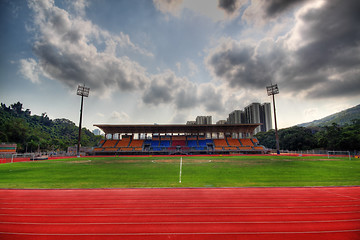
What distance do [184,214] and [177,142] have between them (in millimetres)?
56158

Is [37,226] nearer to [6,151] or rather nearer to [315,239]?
[315,239]

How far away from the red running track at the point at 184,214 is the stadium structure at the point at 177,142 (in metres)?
46.6

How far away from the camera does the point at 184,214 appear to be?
5988mm

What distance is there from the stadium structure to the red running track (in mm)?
46603

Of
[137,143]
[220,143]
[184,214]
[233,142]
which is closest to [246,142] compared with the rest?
[233,142]

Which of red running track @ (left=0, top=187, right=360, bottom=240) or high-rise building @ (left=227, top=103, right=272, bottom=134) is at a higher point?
high-rise building @ (left=227, top=103, right=272, bottom=134)

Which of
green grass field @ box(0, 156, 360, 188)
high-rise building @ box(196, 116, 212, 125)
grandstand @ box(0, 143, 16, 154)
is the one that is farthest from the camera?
high-rise building @ box(196, 116, 212, 125)

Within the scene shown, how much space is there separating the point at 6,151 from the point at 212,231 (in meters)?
69.6

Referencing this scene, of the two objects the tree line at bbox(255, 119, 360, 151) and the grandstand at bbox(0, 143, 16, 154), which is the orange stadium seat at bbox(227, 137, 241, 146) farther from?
the grandstand at bbox(0, 143, 16, 154)

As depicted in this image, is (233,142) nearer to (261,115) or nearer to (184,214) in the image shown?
(184,214)

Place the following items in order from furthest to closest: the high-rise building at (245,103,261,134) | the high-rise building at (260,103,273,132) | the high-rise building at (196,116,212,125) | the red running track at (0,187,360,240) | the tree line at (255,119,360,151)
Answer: the high-rise building at (196,116,212,125), the high-rise building at (260,103,273,132), the high-rise building at (245,103,261,134), the tree line at (255,119,360,151), the red running track at (0,187,360,240)

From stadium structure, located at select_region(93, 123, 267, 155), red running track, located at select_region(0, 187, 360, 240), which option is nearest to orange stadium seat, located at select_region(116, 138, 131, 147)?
stadium structure, located at select_region(93, 123, 267, 155)

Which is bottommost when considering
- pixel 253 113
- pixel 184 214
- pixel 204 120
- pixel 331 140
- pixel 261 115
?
pixel 184 214

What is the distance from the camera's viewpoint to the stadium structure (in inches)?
2174
